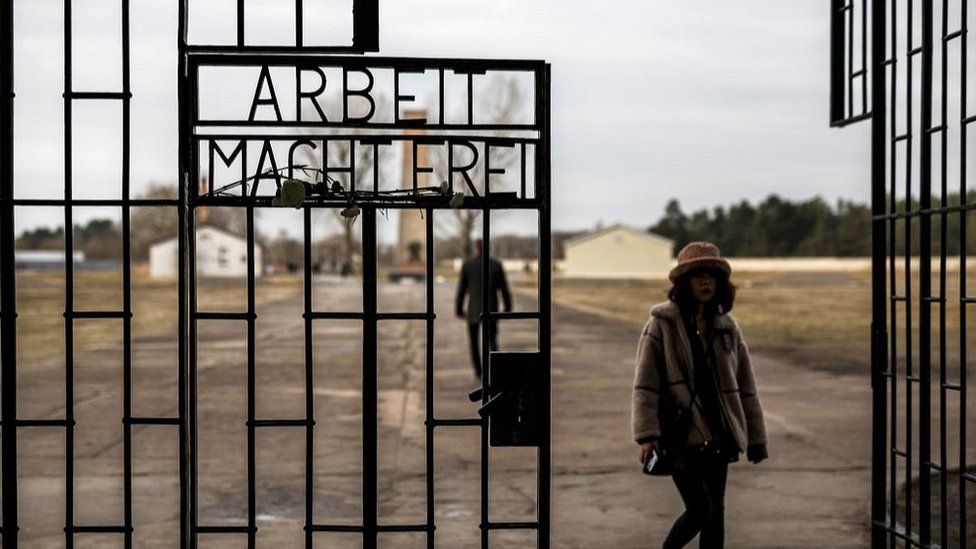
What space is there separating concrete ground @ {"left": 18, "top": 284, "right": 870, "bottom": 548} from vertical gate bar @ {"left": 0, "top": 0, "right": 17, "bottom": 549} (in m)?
1.79

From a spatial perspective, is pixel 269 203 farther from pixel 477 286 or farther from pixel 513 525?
pixel 477 286

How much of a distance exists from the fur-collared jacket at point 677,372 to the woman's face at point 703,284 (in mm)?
127

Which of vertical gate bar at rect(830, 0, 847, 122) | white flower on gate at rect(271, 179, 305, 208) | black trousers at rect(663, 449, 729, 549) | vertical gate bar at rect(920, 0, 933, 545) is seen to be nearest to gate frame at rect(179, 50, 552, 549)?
white flower on gate at rect(271, 179, 305, 208)

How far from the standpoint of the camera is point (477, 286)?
14.9 meters

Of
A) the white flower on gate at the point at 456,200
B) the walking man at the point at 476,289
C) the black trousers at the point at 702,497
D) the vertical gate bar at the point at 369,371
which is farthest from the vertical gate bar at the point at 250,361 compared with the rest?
the walking man at the point at 476,289

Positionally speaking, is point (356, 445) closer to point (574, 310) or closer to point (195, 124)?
point (195, 124)

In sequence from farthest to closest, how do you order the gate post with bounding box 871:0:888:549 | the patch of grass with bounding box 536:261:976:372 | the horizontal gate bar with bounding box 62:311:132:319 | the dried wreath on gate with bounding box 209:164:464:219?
1. the patch of grass with bounding box 536:261:976:372
2. the gate post with bounding box 871:0:888:549
3. the dried wreath on gate with bounding box 209:164:464:219
4. the horizontal gate bar with bounding box 62:311:132:319

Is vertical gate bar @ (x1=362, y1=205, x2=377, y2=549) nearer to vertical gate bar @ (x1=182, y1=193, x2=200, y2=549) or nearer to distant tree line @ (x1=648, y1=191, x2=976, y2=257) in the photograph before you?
vertical gate bar @ (x1=182, y1=193, x2=200, y2=549)

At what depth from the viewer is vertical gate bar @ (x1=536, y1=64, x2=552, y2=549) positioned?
5434 millimetres

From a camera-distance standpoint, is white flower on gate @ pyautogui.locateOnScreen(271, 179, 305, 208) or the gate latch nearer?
white flower on gate @ pyautogui.locateOnScreen(271, 179, 305, 208)

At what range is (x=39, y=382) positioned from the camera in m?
16.7

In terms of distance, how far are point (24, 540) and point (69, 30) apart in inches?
138

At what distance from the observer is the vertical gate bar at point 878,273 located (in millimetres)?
6484

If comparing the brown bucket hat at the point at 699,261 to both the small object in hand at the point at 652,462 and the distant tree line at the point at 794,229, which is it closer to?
the small object in hand at the point at 652,462
